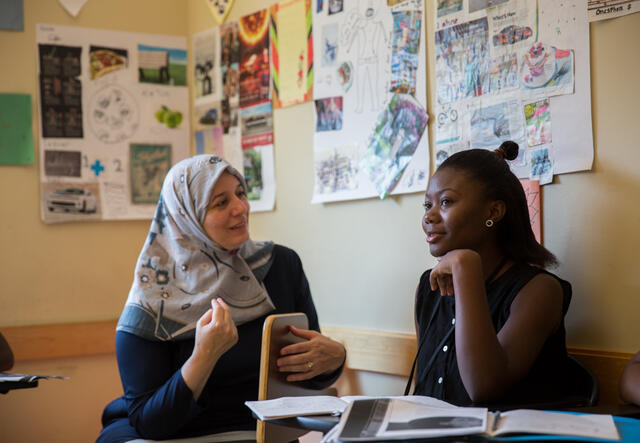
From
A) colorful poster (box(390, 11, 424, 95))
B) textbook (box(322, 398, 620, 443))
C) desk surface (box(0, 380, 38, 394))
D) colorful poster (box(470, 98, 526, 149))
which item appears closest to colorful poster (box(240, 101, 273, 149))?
colorful poster (box(390, 11, 424, 95))

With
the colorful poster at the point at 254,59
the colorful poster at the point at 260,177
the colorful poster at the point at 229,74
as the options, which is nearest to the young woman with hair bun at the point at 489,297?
the colorful poster at the point at 260,177

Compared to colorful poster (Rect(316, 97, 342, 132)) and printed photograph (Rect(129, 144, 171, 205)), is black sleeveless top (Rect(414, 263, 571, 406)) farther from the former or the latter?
printed photograph (Rect(129, 144, 171, 205))

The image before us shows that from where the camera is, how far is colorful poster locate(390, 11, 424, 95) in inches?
81.8

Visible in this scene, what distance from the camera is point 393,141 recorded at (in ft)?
7.07

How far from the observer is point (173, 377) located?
1766mm

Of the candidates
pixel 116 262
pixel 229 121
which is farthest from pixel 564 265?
pixel 116 262

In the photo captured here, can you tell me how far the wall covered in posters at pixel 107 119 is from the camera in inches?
112

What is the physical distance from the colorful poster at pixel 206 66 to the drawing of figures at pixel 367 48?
860 millimetres

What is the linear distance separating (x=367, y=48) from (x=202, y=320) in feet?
3.64

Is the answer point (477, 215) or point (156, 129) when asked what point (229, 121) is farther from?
point (477, 215)

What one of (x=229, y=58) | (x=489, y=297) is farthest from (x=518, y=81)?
(x=229, y=58)

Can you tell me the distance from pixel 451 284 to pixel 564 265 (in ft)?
1.32

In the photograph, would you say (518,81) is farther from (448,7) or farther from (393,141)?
(393,141)

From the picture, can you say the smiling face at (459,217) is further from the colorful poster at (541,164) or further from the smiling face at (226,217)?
the smiling face at (226,217)
